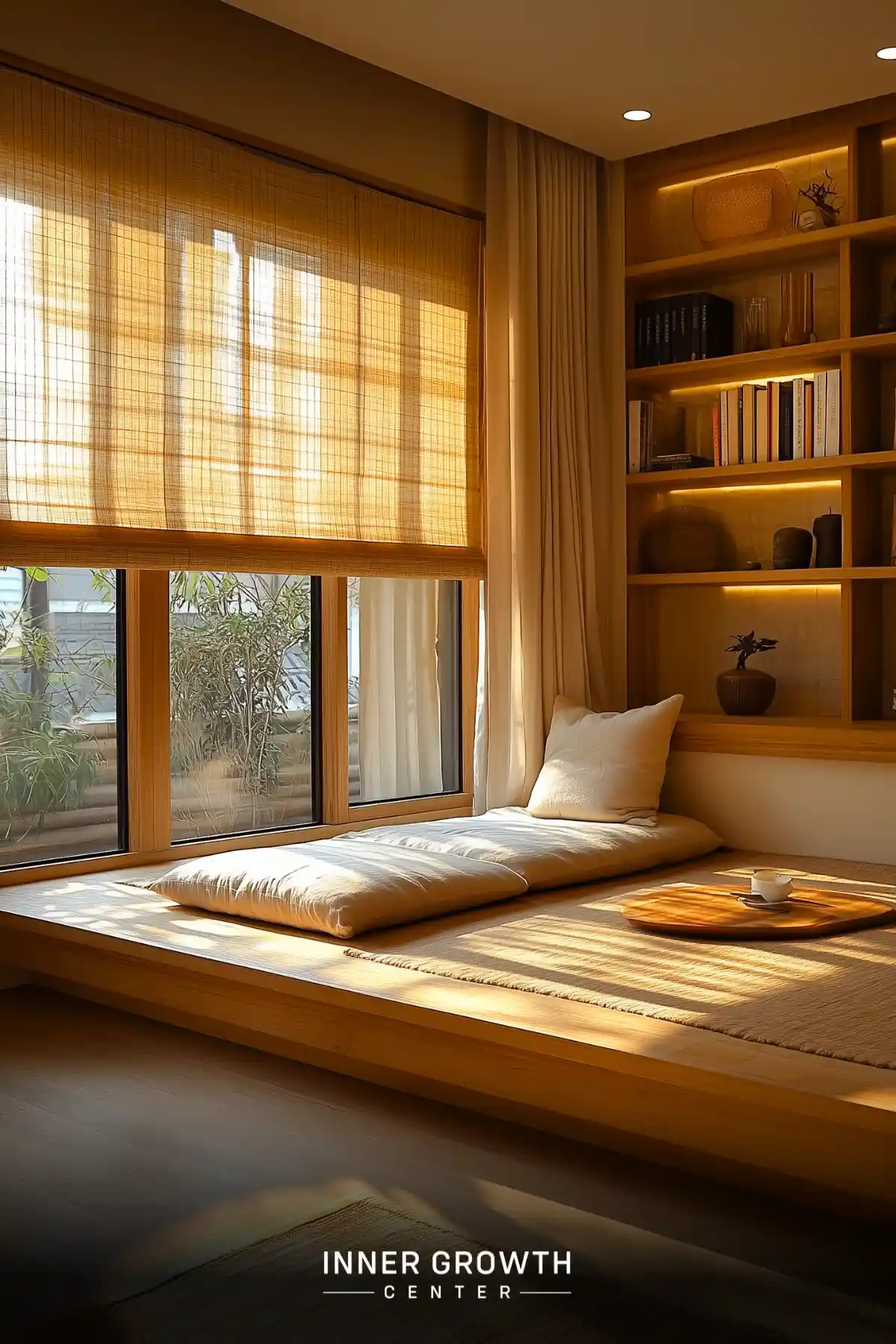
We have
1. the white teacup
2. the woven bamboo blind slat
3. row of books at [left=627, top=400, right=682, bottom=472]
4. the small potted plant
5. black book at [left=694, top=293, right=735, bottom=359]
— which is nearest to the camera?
the white teacup

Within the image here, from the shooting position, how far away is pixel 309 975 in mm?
2791

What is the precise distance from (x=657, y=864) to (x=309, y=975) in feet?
5.10

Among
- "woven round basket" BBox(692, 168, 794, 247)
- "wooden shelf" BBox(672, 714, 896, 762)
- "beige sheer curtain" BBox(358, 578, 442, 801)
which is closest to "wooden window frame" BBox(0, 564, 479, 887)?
"beige sheer curtain" BBox(358, 578, 442, 801)

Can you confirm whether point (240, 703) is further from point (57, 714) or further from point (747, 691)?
point (747, 691)

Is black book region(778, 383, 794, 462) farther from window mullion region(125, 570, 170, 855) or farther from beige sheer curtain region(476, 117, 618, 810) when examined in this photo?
window mullion region(125, 570, 170, 855)

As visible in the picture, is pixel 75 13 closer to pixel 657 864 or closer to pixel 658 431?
pixel 658 431

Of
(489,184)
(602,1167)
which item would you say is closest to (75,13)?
(489,184)

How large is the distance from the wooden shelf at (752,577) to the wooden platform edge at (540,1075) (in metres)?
2.24

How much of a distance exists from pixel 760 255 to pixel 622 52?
39.6 inches

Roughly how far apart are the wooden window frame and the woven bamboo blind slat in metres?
0.20

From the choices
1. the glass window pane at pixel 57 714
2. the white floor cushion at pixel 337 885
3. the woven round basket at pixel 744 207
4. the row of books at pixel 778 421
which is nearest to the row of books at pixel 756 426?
the row of books at pixel 778 421

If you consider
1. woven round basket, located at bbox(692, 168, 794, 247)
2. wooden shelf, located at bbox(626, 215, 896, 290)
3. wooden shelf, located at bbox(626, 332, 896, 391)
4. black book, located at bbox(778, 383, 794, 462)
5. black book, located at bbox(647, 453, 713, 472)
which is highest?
woven round basket, located at bbox(692, 168, 794, 247)

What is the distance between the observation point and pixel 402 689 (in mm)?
4625

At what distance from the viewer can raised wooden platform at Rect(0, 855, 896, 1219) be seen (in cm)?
213
